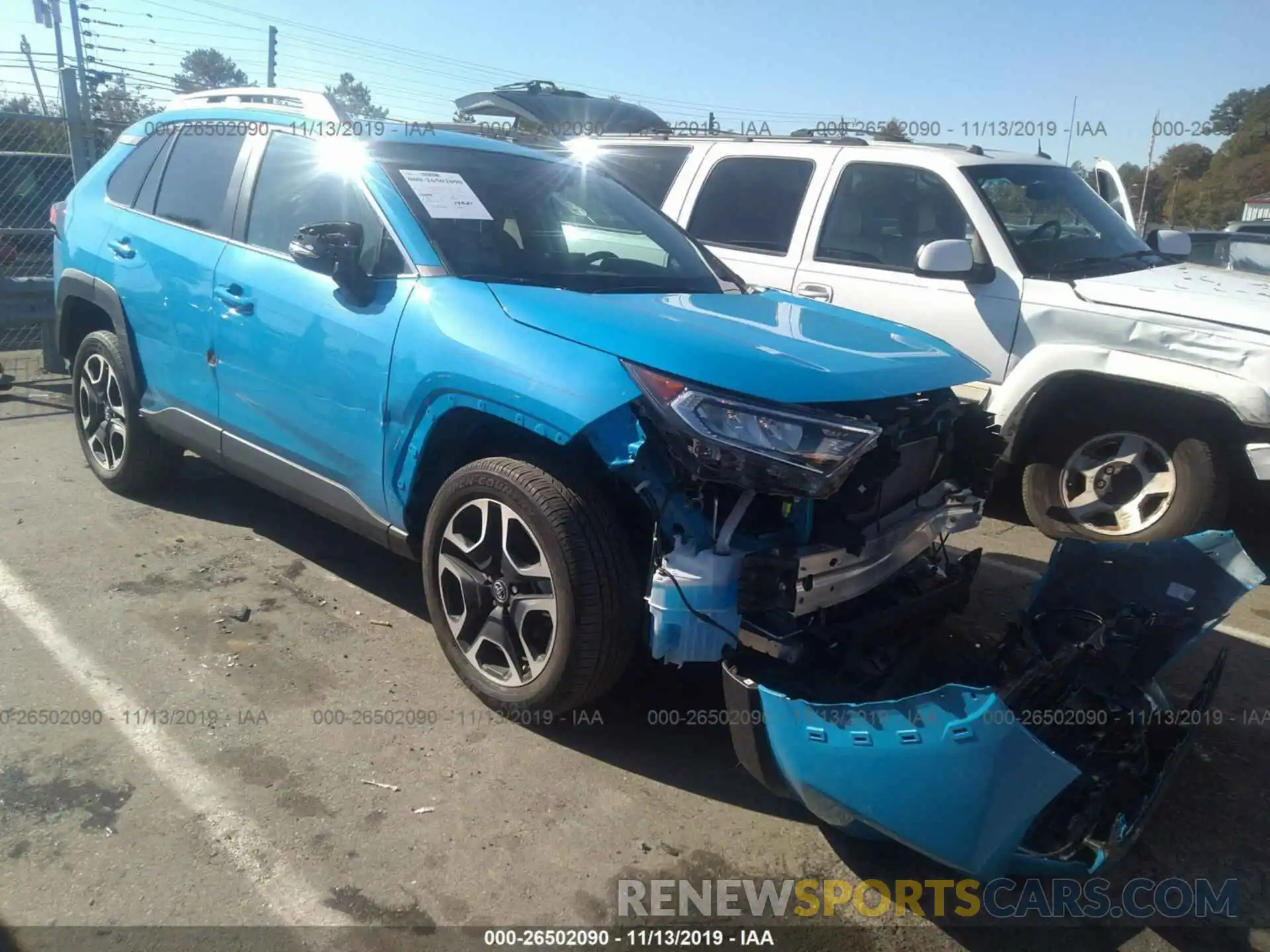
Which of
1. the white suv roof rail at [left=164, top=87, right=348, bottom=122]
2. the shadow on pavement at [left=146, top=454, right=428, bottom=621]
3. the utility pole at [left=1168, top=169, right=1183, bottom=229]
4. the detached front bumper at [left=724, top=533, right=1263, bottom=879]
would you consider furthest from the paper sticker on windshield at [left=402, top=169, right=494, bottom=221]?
the utility pole at [left=1168, top=169, right=1183, bottom=229]

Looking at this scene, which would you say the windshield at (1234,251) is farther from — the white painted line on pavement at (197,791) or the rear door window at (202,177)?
the white painted line on pavement at (197,791)

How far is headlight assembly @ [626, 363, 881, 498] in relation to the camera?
2.56m

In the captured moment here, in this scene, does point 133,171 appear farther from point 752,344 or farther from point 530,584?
point 752,344

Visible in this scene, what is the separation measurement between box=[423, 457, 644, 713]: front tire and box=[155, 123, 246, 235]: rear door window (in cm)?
198

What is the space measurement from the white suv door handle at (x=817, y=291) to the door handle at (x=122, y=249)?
3.52 m

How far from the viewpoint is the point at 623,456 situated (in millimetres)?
2713

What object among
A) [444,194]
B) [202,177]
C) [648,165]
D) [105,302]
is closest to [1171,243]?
[648,165]

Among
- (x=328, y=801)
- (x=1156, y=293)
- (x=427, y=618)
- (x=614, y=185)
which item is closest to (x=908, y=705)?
(x=328, y=801)

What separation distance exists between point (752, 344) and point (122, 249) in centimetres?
347

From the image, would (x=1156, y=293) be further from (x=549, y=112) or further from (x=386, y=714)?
(x=549, y=112)

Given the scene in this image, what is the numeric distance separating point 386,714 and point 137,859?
913 millimetres

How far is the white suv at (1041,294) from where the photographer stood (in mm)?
4641

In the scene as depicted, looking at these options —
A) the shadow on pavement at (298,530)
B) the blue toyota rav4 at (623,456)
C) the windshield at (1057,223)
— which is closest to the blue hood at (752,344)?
the blue toyota rav4 at (623,456)

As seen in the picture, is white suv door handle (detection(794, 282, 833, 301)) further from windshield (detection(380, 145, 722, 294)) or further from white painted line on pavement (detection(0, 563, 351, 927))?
white painted line on pavement (detection(0, 563, 351, 927))
